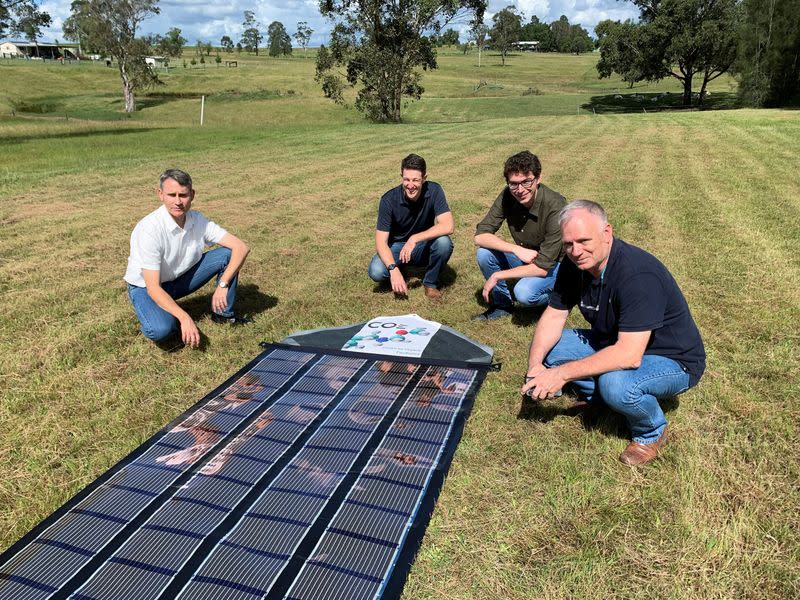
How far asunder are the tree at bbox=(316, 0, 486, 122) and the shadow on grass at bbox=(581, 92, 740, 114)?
15158mm

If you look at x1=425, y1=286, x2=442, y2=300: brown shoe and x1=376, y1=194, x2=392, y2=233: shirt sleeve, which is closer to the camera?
A: x1=376, y1=194, x2=392, y2=233: shirt sleeve

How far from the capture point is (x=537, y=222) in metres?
5.05

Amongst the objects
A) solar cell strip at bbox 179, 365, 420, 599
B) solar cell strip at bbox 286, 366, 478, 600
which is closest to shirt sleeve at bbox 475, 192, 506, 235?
solar cell strip at bbox 179, 365, 420, 599

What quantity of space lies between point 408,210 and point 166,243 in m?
2.39

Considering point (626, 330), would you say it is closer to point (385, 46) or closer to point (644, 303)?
point (644, 303)

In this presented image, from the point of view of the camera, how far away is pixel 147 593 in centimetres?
233

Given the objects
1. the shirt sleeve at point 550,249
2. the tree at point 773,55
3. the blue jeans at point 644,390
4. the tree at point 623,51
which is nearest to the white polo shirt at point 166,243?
the shirt sleeve at point 550,249

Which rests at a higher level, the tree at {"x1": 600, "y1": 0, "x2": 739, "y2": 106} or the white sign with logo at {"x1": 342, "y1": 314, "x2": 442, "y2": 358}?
the tree at {"x1": 600, "y1": 0, "x2": 739, "y2": 106}

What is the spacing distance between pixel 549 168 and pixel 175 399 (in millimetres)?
11563

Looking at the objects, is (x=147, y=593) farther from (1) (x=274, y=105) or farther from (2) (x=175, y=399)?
(1) (x=274, y=105)

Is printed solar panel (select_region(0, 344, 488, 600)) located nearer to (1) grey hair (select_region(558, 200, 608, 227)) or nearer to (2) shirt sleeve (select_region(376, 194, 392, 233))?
(1) grey hair (select_region(558, 200, 608, 227))

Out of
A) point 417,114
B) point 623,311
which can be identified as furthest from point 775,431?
point 417,114

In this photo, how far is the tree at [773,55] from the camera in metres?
31.4

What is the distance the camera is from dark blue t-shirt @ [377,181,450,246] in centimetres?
563
